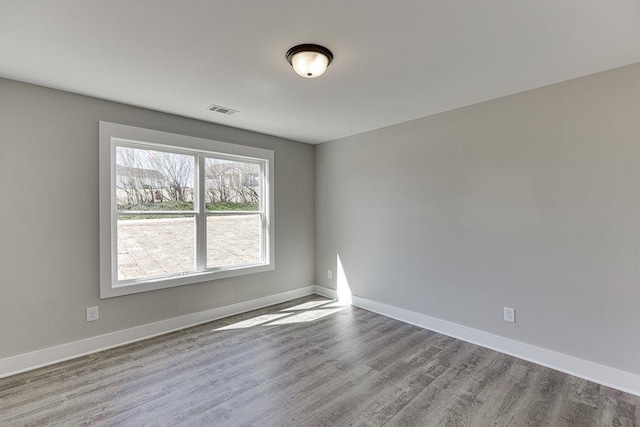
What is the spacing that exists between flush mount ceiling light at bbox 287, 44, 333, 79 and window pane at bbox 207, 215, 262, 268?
2367 millimetres

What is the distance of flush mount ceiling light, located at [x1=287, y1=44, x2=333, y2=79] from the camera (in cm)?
198

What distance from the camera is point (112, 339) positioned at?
9.65ft

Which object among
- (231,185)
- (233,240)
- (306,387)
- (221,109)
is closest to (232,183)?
(231,185)

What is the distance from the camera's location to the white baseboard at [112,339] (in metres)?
2.50

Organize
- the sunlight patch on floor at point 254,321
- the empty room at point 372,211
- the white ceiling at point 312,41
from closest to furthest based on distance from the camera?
1. the white ceiling at point 312,41
2. the empty room at point 372,211
3. the sunlight patch on floor at point 254,321

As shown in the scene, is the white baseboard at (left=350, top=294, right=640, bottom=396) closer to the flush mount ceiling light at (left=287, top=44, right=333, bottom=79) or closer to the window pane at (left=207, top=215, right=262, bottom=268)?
the window pane at (left=207, top=215, right=262, bottom=268)

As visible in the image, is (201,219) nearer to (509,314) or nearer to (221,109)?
(221,109)

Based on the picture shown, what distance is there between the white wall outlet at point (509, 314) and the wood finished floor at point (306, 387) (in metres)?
0.34

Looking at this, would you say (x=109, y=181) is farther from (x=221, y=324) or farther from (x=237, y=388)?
Answer: (x=237, y=388)

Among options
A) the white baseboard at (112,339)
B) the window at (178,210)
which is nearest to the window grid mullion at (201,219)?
the window at (178,210)

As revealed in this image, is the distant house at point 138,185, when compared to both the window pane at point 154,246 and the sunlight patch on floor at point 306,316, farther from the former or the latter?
the sunlight patch on floor at point 306,316

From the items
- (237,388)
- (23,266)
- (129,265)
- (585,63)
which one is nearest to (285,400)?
(237,388)

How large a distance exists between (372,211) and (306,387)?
2.36 m

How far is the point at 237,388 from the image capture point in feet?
7.50
